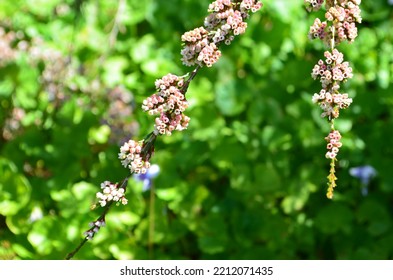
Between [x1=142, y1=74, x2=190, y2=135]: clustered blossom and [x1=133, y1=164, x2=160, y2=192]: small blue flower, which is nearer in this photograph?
[x1=142, y1=74, x2=190, y2=135]: clustered blossom

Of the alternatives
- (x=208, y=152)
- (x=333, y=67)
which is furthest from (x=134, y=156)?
(x=208, y=152)

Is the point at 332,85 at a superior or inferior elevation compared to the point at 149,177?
inferior

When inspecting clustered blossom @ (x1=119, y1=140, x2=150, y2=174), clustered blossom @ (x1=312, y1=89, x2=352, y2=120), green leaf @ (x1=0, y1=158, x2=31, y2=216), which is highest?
green leaf @ (x1=0, y1=158, x2=31, y2=216)

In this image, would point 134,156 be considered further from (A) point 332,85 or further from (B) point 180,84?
(A) point 332,85

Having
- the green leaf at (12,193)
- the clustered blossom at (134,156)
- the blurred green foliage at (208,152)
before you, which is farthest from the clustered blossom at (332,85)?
the green leaf at (12,193)

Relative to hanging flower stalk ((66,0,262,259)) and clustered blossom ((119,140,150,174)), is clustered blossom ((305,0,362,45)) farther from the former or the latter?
clustered blossom ((119,140,150,174))

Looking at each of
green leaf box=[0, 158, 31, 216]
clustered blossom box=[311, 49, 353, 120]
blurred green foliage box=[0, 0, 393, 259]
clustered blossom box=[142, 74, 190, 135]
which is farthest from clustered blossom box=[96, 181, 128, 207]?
green leaf box=[0, 158, 31, 216]

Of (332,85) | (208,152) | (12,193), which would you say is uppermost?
(208,152)
